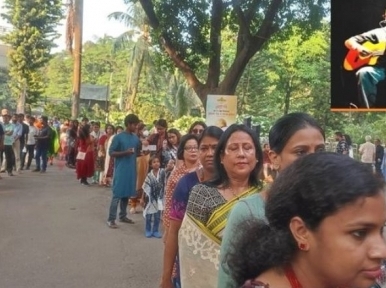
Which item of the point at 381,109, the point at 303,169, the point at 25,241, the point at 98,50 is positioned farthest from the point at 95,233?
the point at 98,50

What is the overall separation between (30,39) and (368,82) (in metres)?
33.0

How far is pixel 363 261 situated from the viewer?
4.81 feet

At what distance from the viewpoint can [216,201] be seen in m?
3.17

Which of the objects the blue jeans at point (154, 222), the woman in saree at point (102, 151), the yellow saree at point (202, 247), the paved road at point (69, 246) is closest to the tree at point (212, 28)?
the woman in saree at point (102, 151)

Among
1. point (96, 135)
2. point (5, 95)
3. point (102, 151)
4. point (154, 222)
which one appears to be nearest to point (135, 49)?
point (5, 95)

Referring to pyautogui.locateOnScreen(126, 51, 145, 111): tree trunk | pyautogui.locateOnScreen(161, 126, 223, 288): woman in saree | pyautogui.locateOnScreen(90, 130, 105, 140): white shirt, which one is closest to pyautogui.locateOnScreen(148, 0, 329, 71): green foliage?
pyautogui.locateOnScreen(90, 130, 105, 140): white shirt

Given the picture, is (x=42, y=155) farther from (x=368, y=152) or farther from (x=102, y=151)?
(x=368, y=152)

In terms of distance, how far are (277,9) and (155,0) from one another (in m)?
2.81

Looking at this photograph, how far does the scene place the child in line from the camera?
9.45 m

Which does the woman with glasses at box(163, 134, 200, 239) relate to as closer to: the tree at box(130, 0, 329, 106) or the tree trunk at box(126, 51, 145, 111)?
the tree at box(130, 0, 329, 106)

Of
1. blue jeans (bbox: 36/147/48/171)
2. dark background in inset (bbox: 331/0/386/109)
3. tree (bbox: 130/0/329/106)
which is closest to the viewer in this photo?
dark background in inset (bbox: 331/0/386/109)

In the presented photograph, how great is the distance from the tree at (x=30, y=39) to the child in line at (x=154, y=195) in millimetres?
34062

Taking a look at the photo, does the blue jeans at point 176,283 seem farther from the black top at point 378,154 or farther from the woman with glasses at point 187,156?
the black top at point 378,154

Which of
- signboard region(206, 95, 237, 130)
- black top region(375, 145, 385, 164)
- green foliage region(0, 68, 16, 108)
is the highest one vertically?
green foliage region(0, 68, 16, 108)
